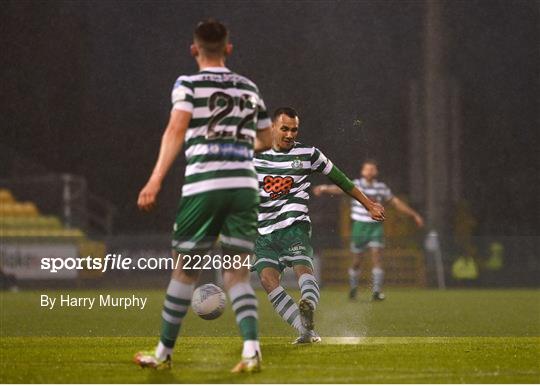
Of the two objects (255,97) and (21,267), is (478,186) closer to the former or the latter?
(21,267)

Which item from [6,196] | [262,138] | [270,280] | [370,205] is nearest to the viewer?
[262,138]

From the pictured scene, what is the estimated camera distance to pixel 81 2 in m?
24.1

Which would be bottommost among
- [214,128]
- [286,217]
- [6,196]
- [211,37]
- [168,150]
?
[286,217]

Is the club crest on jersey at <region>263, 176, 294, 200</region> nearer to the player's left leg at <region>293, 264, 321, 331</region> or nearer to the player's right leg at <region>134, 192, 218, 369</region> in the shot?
the player's left leg at <region>293, 264, 321, 331</region>

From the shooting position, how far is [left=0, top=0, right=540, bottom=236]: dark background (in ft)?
56.1

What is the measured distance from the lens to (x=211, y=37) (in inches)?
234

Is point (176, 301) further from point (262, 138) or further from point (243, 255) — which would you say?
point (262, 138)

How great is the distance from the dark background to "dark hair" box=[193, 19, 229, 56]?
390 inches

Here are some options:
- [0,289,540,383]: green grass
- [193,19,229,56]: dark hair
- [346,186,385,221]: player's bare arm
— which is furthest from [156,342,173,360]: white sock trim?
[346,186,385,221]: player's bare arm

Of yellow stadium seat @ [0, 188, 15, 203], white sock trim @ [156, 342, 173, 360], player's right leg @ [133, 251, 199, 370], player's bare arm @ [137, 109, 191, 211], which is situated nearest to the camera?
player's bare arm @ [137, 109, 191, 211]

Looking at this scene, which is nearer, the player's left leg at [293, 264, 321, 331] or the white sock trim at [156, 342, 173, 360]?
the white sock trim at [156, 342, 173, 360]

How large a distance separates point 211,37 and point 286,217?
2.86 metres

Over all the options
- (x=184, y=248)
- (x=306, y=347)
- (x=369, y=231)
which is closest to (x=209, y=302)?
(x=306, y=347)

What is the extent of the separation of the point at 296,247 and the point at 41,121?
16823 mm
